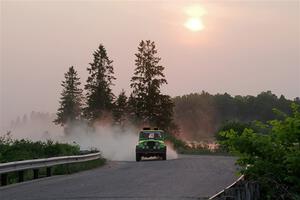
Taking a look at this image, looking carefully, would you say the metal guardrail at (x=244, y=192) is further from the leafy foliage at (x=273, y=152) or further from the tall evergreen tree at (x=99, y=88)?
the tall evergreen tree at (x=99, y=88)

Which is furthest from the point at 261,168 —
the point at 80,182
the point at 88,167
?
the point at 88,167

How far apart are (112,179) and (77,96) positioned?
95.5 metres

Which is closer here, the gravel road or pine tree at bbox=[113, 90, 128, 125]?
the gravel road

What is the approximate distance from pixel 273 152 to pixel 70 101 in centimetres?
10764

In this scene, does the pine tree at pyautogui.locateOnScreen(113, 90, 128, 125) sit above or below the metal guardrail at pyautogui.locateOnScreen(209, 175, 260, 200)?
above

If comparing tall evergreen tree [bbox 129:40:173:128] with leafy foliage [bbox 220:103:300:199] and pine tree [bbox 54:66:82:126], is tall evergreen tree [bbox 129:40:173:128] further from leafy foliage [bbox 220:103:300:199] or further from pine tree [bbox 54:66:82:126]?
leafy foliage [bbox 220:103:300:199]

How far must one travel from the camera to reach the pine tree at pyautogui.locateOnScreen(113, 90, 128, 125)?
10274 cm

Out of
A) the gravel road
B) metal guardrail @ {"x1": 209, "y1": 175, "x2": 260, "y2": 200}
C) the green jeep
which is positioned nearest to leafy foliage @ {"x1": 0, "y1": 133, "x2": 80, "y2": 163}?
the gravel road

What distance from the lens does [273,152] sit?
8508 mm

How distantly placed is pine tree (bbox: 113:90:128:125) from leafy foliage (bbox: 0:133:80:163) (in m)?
69.4

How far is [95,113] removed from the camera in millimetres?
101188

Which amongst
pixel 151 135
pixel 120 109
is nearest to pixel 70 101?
pixel 120 109

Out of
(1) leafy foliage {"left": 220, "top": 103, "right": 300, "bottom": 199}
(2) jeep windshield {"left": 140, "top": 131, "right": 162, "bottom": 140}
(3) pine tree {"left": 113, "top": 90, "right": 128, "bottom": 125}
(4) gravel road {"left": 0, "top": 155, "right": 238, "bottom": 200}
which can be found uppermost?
(3) pine tree {"left": 113, "top": 90, "right": 128, "bottom": 125}

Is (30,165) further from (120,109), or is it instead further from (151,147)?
(120,109)
